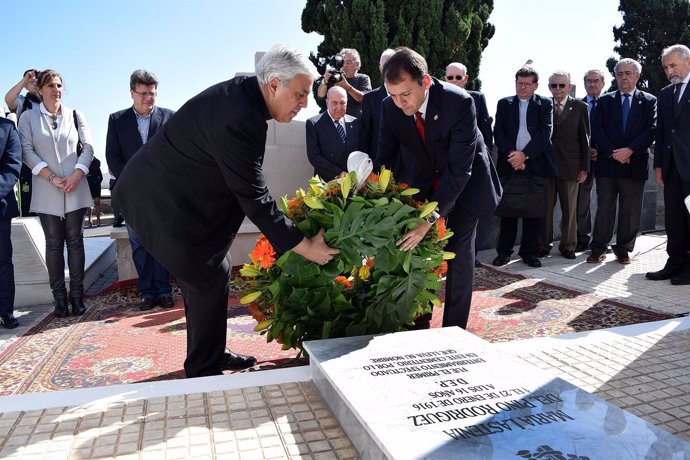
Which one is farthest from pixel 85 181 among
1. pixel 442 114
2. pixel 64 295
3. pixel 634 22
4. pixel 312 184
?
pixel 634 22

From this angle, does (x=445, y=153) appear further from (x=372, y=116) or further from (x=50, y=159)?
(x=50, y=159)

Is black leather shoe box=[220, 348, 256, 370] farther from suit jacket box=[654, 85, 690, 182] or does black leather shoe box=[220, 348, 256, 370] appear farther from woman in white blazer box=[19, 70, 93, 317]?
suit jacket box=[654, 85, 690, 182]

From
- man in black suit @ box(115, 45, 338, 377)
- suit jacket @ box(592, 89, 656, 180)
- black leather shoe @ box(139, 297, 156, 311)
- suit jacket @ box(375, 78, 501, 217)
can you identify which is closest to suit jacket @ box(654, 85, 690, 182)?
suit jacket @ box(592, 89, 656, 180)

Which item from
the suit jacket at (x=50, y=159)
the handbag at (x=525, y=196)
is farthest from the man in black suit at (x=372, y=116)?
the suit jacket at (x=50, y=159)

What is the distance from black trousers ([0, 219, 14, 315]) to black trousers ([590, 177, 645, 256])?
→ 555cm

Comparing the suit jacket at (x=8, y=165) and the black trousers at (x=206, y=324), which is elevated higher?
the suit jacket at (x=8, y=165)

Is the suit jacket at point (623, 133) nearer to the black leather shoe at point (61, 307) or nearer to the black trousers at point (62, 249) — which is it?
the black trousers at point (62, 249)

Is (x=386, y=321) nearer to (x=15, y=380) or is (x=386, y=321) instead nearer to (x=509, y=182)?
(x=15, y=380)

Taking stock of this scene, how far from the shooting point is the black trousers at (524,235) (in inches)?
251

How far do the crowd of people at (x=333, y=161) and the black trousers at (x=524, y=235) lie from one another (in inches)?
0.7

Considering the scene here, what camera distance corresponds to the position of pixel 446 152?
3414 millimetres

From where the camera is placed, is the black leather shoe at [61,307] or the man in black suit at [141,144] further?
the man in black suit at [141,144]

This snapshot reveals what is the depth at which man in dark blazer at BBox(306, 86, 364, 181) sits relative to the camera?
5.95 m

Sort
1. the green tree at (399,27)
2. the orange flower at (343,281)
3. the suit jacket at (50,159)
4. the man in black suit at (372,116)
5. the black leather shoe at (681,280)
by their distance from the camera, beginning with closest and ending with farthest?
→ the orange flower at (343,281) → the suit jacket at (50,159) → the black leather shoe at (681,280) → the man in black suit at (372,116) → the green tree at (399,27)
